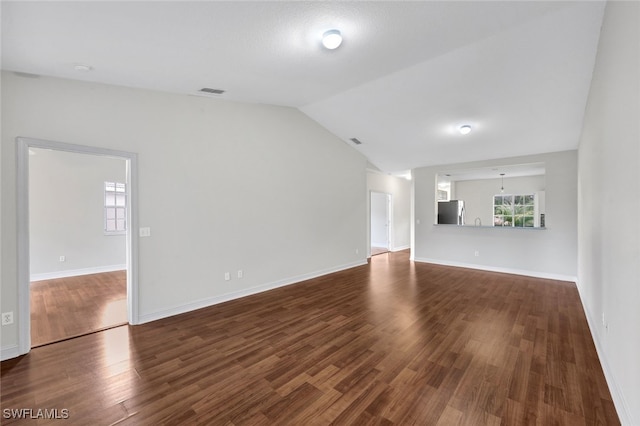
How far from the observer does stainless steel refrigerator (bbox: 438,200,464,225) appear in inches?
269

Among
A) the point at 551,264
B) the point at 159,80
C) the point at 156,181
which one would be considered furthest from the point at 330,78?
the point at 551,264

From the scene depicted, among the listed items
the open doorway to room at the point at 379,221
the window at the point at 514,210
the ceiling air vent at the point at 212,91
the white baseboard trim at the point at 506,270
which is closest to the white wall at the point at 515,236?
the white baseboard trim at the point at 506,270

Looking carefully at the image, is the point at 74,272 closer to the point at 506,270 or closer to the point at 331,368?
the point at 331,368

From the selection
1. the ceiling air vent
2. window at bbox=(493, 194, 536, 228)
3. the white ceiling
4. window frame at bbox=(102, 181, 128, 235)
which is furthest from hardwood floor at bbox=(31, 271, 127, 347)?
window at bbox=(493, 194, 536, 228)

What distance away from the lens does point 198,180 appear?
12.7ft

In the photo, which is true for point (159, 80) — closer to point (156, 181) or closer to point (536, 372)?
point (156, 181)

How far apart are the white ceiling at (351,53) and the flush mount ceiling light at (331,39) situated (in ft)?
0.20

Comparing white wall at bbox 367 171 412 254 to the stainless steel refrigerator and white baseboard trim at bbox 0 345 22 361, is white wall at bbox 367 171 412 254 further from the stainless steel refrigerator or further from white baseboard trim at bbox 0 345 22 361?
white baseboard trim at bbox 0 345 22 361

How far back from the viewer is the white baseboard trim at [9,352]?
2527 mm

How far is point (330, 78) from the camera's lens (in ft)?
11.7

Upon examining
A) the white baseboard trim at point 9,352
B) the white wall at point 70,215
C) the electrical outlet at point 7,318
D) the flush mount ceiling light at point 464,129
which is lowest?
the white baseboard trim at point 9,352

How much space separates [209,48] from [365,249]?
5597 mm

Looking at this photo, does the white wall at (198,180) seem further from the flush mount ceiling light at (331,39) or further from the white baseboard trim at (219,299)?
the flush mount ceiling light at (331,39)

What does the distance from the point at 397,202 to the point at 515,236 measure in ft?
12.9
